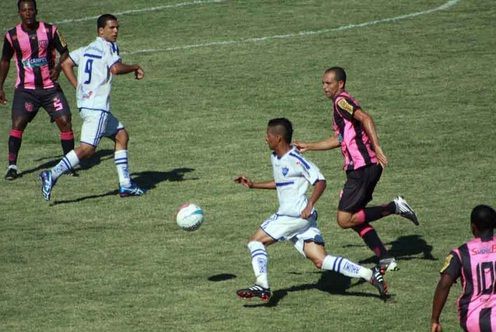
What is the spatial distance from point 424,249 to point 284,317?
3.16 metres

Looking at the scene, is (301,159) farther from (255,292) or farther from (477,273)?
(477,273)

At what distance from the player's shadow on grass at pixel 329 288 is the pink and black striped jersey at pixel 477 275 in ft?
10.9

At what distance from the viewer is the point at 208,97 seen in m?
24.4

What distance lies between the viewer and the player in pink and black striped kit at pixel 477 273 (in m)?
10.3

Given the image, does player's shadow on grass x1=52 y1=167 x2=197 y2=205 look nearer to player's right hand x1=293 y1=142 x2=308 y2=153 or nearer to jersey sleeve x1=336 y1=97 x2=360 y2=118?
player's right hand x1=293 y1=142 x2=308 y2=153

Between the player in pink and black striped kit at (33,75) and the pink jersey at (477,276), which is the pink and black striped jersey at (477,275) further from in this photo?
the player in pink and black striped kit at (33,75)

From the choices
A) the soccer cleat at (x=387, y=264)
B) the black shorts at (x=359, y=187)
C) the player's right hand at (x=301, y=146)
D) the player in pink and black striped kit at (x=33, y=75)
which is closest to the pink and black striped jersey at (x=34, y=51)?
the player in pink and black striped kit at (x=33, y=75)

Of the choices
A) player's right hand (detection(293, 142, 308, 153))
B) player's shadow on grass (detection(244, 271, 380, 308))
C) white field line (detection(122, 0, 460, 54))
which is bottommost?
player's shadow on grass (detection(244, 271, 380, 308))

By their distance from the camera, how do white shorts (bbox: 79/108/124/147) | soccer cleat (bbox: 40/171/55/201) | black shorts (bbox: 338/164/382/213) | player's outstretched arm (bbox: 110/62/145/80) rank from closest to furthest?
black shorts (bbox: 338/164/382/213) < player's outstretched arm (bbox: 110/62/145/80) < soccer cleat (bbox: 40/171/55/201) < white shorts (bbox: 79/108/124/147)

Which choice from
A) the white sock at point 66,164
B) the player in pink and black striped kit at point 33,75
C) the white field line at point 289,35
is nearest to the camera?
the white sock at point 66,164

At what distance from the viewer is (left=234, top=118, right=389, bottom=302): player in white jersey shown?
13242 mm

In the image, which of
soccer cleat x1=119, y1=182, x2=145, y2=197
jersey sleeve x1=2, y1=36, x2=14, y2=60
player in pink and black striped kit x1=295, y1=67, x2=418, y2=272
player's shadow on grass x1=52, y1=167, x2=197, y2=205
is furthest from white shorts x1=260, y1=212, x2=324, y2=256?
jersey sleeve x1=2, y1=36, x2=14, y2=60

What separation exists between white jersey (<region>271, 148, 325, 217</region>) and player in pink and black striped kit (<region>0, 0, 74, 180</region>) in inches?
287

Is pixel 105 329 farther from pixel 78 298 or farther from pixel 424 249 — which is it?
pixel 424 249
